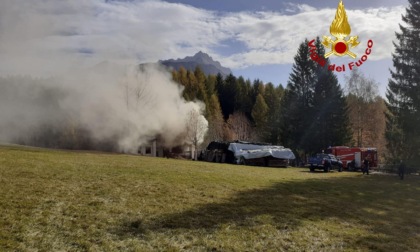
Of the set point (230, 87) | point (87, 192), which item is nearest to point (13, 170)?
point (87, 192)

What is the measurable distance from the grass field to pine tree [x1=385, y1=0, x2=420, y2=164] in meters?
18.0

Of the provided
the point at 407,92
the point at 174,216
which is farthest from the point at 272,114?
the point at 174,216

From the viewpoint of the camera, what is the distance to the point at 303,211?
1333 cm

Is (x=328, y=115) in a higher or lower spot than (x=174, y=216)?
higher

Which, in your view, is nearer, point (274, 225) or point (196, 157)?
point (274, 225)

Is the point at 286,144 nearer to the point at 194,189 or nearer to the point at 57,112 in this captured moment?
the point at 57,112

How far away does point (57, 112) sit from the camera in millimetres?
47719

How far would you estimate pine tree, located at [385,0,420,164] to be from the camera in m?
32.6

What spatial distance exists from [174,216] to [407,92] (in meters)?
31.1

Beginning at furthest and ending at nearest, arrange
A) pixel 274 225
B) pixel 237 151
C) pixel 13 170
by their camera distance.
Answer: pixel 237 151 → pixel 13 170 → pixel 274 225

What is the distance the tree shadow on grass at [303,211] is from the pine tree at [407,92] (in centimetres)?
1468

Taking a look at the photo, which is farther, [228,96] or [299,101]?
[228,96]

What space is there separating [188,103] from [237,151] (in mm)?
13114

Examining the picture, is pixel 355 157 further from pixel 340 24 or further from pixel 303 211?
pixel 303 211
